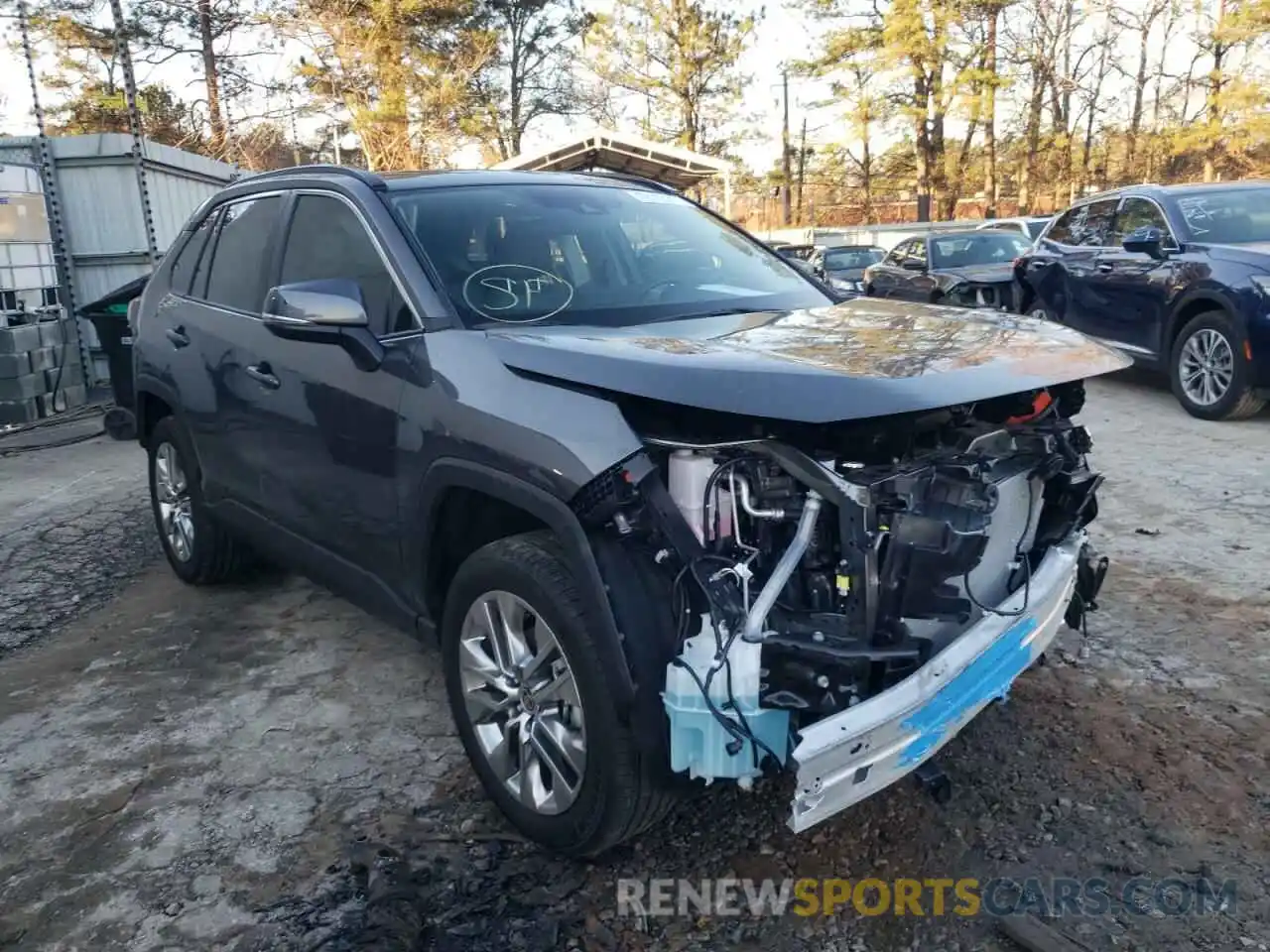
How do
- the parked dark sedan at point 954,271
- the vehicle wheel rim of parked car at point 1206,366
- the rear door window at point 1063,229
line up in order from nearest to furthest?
the vehicle wheel rim of parked car at point 1206,366 → the rear door window at point 1063,229 → the parked dark sedan at point 954,271

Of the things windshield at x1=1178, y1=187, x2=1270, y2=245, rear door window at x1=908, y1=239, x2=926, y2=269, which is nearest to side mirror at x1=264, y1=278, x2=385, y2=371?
windshield at x1=1178, y1=187, x2=1270, y2=245

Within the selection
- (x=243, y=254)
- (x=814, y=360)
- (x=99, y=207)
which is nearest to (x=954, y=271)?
(x=243, y=254)

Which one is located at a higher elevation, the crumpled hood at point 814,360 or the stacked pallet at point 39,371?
the crumpled hood at point 814,360

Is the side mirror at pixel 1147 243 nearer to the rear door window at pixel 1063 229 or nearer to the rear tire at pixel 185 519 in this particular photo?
the rear door window at pixel 1063 229

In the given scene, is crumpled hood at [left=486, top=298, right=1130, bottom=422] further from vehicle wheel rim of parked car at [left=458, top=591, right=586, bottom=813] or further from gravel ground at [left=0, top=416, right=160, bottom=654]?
gravel ground at [left=0, top=416, right=160, bottom=654]

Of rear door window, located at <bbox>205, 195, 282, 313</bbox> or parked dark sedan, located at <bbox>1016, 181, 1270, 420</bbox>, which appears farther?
parked dark sedan, located at <bbox>1016, 181, 1270, 420</bbox>

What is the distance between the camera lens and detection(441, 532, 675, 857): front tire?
2.40 meters

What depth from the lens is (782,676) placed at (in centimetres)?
224

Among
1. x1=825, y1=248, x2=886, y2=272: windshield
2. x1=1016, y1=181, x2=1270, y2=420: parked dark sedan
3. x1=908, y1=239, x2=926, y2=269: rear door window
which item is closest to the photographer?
x1=1016, y1=181, x2=1270, y2=420: parked dark sedan

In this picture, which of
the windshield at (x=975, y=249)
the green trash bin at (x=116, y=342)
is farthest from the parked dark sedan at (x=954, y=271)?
the green trash bin at (x=116, y=342)

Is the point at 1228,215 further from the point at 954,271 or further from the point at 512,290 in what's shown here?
the point at 512,290

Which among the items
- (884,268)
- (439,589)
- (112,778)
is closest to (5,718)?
(112,778)

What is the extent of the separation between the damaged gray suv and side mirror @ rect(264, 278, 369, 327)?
10 mm

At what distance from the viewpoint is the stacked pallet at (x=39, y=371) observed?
9.48 metres
